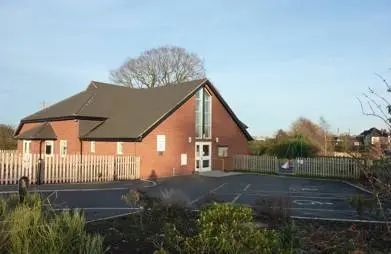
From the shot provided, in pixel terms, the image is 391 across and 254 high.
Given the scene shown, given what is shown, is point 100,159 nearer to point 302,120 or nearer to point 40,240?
point 40,240

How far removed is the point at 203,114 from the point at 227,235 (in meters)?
29.0

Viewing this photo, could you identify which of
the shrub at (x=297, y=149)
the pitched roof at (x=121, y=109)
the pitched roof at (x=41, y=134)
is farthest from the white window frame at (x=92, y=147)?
the shrub at (x=297, y=149)

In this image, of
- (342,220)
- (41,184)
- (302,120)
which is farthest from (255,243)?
(302,120)

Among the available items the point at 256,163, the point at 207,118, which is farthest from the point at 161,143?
the point at 256,163

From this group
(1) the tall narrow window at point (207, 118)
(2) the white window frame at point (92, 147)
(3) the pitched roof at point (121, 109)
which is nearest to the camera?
(3) the pitched roof at point (121, 109)

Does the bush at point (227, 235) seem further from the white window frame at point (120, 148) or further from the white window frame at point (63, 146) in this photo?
the white window frame at point (63, 146)

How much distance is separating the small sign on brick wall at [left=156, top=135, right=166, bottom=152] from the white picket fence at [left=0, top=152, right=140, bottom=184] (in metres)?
2.68

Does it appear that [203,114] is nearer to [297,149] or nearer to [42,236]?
[297,149]

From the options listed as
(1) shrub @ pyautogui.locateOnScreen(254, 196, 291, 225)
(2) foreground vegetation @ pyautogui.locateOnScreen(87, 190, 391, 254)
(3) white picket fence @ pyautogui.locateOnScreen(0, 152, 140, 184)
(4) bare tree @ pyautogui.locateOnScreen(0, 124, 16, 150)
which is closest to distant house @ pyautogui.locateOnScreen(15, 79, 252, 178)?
(3) white picket fence @ pyautogui.locateOnScreen(0, 152, 140, 184)

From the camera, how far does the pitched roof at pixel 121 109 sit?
101 ft

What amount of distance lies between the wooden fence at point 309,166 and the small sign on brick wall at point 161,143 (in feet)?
27.2

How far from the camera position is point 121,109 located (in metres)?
35.3

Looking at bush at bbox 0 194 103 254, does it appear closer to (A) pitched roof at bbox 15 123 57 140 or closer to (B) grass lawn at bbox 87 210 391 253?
(B) grass lawn at bbox 87 210 391 253

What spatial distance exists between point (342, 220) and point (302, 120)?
68.8 metres
